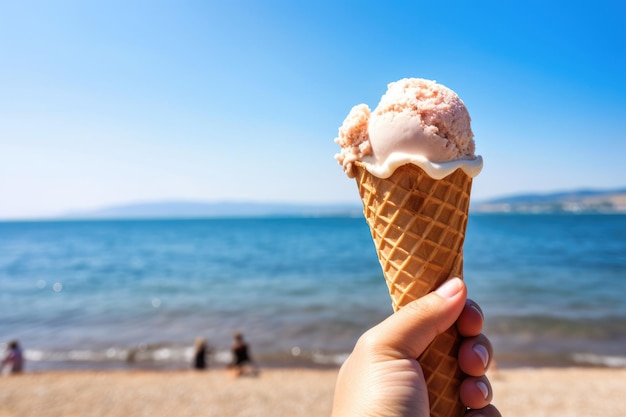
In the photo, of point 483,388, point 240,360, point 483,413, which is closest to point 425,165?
point 483,388

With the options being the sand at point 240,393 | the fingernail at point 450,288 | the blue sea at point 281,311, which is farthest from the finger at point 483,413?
the blue sea at point 281,311

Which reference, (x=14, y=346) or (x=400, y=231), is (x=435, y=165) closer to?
(x=400, y=231)

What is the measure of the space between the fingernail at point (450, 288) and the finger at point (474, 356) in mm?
412

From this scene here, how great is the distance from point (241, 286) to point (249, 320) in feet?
27.2

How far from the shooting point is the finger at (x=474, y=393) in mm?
2246

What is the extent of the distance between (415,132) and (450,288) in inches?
33.4

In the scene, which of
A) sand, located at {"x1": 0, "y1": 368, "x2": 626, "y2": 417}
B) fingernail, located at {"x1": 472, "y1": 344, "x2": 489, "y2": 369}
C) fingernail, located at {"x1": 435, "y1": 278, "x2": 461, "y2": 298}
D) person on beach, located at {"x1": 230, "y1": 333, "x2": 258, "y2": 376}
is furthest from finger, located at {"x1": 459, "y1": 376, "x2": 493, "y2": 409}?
person on beach, located at {"x1": 230, "y1": 333, "x2": 258, "y2": 376}

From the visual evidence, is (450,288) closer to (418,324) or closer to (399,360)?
(418,324)

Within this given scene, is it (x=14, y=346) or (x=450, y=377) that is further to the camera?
(x=14, y=346)

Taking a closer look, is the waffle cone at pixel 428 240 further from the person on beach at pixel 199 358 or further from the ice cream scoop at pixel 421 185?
the person on beach at pixel 199 358

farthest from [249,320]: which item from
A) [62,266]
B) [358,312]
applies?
[62,266]

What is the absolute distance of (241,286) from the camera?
79.0ft

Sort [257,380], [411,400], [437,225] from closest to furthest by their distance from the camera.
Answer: [411,400], [437,225], [257,380]

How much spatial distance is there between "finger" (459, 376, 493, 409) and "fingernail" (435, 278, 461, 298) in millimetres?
584
